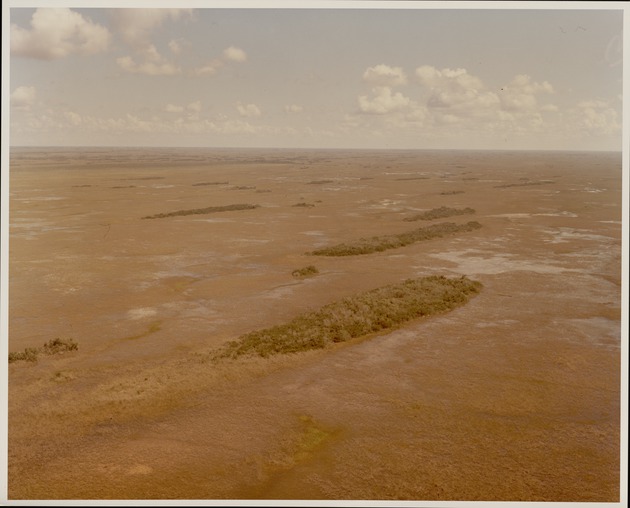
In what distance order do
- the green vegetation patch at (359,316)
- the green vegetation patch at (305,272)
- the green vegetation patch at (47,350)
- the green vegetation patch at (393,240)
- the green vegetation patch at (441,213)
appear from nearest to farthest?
the green vegetation patch at (47,350), the green vegetation patch at (359,316), the green vegetation patch at (305,272), the green vegetation patch at (393,240), the green vegetation patch at (441,213)

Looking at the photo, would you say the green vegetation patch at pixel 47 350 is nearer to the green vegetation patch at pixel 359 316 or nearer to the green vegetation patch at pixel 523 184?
the green vegetation patch at pixel 359 316

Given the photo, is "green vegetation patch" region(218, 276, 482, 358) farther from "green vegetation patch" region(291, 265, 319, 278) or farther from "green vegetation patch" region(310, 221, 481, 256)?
"green vegetation patch" region(310, 221, 481, 256)

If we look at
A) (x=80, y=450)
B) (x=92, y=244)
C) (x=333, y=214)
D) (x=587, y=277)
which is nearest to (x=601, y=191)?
(x=333, y=214)

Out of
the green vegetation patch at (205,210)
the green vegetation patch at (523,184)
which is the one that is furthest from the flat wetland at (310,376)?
the green vegetation patch at (523,184)

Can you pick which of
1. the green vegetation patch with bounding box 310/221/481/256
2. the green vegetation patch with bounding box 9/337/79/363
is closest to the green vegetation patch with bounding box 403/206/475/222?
the green vegetation patch with bounding box 310/221/481/256

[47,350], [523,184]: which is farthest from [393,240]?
[523,184]

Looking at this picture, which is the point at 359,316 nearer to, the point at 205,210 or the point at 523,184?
the point at 205,210
